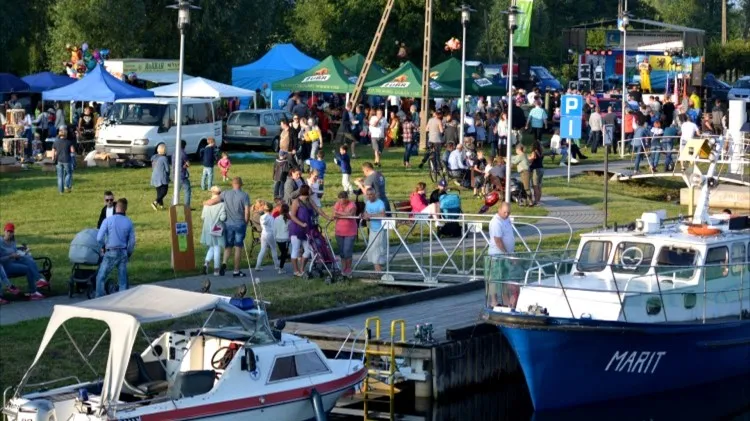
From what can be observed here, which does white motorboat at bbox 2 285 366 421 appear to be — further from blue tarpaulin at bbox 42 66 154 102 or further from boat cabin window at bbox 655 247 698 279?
blue tarpaulin at bbox 42 66 154 102

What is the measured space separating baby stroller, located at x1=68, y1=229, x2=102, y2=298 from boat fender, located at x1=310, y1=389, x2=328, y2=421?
7016 mm

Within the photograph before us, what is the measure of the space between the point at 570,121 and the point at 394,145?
12.6m

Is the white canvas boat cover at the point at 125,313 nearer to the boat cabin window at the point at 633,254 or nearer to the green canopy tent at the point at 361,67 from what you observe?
the boat cabin window at the point at 633,254

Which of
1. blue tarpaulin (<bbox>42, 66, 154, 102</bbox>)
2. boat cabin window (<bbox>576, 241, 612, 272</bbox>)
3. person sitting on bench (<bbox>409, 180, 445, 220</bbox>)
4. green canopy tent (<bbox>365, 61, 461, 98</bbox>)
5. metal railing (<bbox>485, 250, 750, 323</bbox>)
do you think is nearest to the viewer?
metal railing (<bbox>485, 250, 750, 323</bbox>)

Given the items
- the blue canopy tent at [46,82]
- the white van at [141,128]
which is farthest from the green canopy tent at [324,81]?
the blue canopy tent at [46,82]

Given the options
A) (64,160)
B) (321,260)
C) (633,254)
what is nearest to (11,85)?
(64,160)

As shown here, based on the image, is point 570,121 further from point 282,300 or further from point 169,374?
point 169,374

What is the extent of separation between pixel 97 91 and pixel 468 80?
12626 millimetres

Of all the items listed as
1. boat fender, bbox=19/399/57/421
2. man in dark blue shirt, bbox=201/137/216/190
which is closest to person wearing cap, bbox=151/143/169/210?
man in dark blue shirt, bbox=201/137/216/190

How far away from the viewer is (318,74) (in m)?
50.8

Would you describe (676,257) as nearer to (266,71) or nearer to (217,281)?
(217,281)

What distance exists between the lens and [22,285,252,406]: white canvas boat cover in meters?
16.3

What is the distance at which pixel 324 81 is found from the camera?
5044cm

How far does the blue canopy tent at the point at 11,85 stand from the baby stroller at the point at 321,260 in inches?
1118
